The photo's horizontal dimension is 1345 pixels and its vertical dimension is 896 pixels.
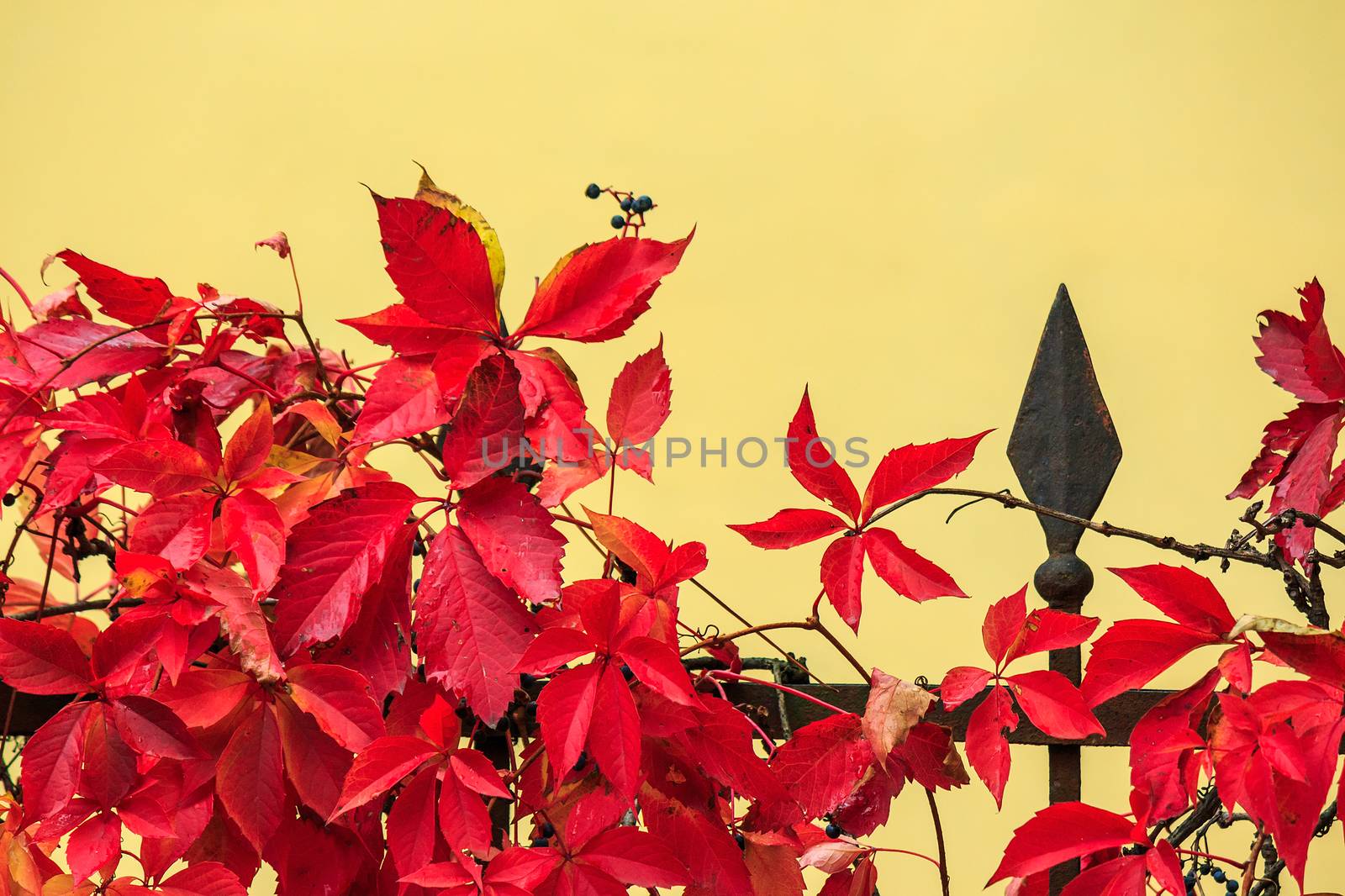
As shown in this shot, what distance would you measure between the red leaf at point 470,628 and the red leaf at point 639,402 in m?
0.08

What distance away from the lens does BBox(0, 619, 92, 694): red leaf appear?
1.52ft

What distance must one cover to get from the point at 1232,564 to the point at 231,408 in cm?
90

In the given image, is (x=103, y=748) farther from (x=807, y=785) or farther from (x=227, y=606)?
(x=807, y=785)

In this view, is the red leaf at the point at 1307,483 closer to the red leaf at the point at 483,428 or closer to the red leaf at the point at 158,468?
the red leaf at the point at 483,428

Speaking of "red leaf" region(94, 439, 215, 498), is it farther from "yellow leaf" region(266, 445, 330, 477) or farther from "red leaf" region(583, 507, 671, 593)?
"red leaf" region(583, 507, 671, 593)

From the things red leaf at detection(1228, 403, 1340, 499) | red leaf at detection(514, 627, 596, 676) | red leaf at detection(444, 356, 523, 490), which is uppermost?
red leaf at detection(444, 356, 523, 490)

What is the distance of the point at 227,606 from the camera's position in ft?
1.47

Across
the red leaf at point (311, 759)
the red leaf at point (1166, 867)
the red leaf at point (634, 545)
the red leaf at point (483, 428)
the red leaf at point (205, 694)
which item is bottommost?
the red leaf at point (1166, 867)

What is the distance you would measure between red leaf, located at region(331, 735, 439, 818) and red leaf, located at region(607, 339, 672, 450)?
0.14 m

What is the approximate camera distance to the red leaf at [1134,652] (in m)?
0.43

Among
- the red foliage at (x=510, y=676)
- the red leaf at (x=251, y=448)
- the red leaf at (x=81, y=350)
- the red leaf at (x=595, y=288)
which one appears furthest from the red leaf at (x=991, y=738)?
the red leaf at (x=81, y=350)

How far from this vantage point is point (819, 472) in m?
0.47

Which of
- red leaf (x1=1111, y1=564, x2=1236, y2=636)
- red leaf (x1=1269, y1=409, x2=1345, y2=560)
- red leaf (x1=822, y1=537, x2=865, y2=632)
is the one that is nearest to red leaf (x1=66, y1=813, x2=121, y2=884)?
red leaf (x1=822, y1=537, x2=865, y2=632)

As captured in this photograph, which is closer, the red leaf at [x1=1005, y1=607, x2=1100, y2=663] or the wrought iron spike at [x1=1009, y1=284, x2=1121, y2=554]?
the red leaf at [x1=1005, y1=607, x2=1100, y2=663]
